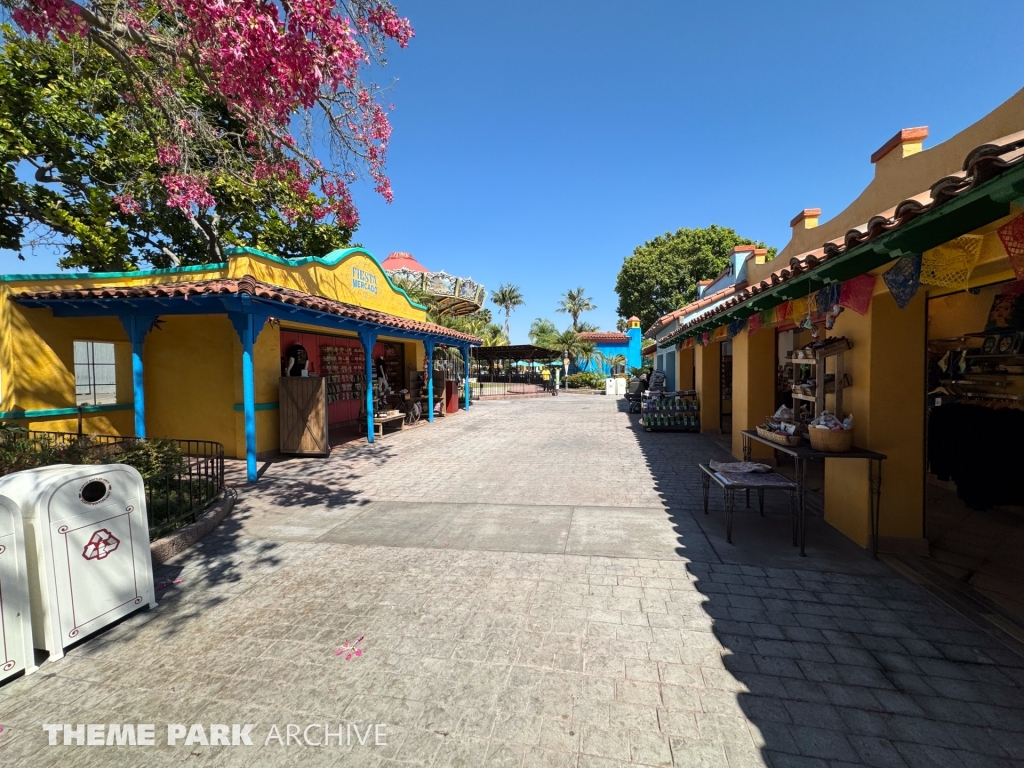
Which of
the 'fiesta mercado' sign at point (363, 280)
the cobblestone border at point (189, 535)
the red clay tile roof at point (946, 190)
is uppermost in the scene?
the 'fiesta mercado' sign at point (363, 280)

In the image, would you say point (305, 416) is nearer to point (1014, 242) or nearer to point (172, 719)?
point (172, 719)

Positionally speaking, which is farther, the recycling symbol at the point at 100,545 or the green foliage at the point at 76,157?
the green foliage at the point at 76,157

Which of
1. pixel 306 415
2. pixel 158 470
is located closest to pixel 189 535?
pixel 158 470

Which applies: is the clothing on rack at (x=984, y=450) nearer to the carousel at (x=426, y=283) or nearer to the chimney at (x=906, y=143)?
the chimney at (x=906, y=143)

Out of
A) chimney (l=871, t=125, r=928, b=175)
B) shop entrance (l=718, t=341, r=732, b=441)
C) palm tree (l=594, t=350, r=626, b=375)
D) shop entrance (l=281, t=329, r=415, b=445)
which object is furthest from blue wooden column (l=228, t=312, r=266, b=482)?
palm tree (l=594, t=350, r=626, b=375)

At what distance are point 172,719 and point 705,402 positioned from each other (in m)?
12.2

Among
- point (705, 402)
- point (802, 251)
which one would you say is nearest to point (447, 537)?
point (802, 251)

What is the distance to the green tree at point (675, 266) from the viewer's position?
103 feet

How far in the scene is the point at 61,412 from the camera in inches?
330

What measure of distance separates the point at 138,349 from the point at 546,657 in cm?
893

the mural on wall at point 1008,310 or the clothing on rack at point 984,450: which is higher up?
the mural on wall at point 1008,310

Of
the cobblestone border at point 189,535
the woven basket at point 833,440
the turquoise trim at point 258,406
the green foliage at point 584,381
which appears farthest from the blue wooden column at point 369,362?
the green foliage at point 584,381

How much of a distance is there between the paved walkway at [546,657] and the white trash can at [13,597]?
6.0 inches

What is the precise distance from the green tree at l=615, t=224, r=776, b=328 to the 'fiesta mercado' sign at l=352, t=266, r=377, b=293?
80.8ft
